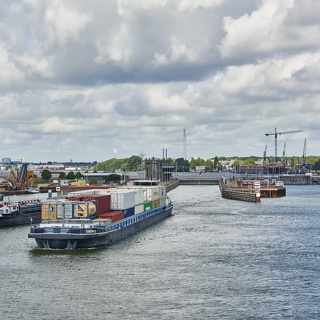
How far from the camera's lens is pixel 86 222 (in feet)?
210

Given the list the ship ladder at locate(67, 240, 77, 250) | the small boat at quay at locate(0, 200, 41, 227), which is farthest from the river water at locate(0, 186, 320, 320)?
the small boat at quay at locate(0, 200, 41, 227)

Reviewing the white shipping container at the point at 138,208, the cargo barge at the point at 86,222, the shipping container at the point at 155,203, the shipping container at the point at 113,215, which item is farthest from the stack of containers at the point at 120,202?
the shipping container at the point at 155,203

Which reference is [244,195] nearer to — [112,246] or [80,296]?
[112,246]

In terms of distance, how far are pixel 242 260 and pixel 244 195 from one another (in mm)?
86877

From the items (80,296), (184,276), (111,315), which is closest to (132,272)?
(184,276)

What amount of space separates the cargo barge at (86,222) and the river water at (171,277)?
113 centimetres

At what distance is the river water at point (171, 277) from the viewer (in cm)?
4038

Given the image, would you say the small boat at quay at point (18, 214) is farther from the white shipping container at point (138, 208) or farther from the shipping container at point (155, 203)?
the shipping container at point (155, 203)

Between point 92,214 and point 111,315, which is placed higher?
point 92,214

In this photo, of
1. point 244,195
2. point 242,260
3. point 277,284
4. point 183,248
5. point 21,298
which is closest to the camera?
point 21,298

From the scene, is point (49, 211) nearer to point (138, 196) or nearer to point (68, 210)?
point (68, 210)

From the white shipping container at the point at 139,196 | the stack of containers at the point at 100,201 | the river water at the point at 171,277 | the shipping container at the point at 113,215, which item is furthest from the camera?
the white shipping container at the point at 139,196

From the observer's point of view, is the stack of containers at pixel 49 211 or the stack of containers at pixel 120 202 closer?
the stack of containers at pixel 49 211

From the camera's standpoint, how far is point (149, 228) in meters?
83.5
